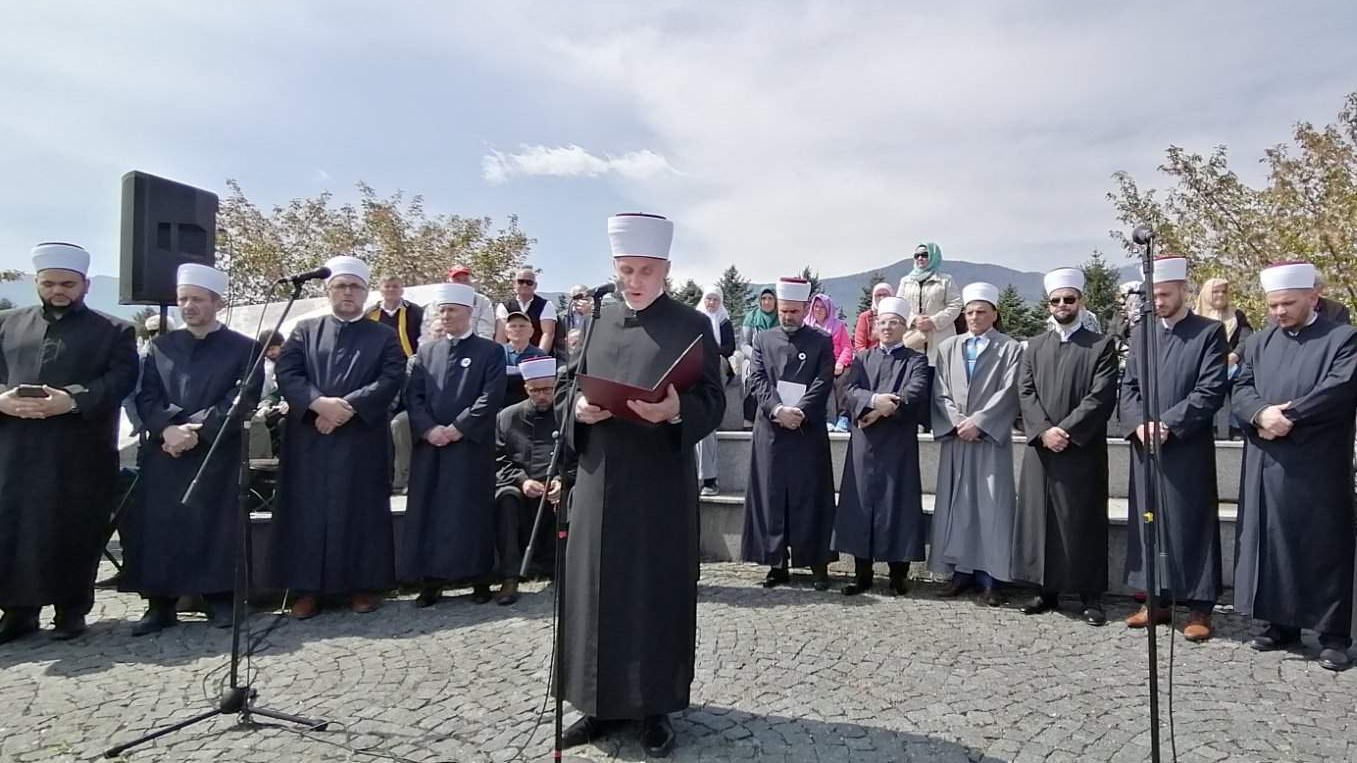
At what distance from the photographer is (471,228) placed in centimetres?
2942

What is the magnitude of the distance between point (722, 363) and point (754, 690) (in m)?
3.58

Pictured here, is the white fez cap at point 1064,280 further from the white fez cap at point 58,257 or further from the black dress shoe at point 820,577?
the white fez cap at point 58,257

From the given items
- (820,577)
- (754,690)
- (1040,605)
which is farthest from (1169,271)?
(754,690)

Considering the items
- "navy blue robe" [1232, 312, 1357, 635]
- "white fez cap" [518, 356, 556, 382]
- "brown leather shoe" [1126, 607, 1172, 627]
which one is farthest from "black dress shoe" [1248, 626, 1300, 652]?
"white fez cap" [518, 356, 556, 382]

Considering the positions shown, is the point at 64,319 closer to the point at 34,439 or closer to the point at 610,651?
the point at 34,439

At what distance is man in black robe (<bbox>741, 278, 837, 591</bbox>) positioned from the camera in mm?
7004

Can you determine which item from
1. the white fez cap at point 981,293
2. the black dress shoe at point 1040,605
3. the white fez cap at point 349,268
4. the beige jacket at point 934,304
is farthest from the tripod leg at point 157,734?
the beige jacket at point 934,304

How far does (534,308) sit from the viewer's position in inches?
377

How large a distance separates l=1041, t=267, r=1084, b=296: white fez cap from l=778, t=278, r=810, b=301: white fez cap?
6.70 ft

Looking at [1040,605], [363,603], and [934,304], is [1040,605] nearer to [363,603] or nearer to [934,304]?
[934,304]

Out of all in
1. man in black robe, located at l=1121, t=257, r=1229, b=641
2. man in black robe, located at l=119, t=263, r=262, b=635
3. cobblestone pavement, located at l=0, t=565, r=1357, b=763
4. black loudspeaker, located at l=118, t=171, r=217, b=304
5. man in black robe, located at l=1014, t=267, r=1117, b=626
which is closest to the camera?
cobblestone pavement, located at l=0, t=565, r=1357, b=763

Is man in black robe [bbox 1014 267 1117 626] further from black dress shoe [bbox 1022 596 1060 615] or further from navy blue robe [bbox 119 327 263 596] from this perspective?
navy blue robe [bbox 119 327 263 596]

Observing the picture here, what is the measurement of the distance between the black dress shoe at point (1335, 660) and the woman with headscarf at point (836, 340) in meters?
4.64

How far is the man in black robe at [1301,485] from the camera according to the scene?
517 centimetres
